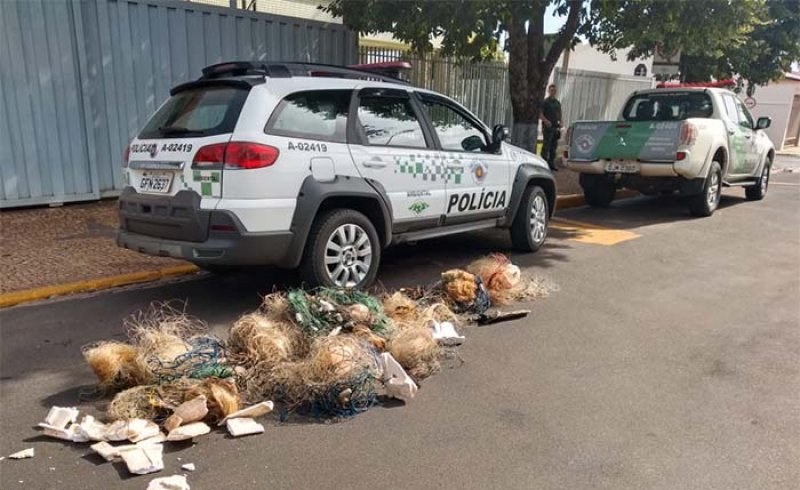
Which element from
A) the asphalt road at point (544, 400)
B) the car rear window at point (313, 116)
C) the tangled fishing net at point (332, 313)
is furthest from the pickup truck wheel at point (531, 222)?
the tangled fishing net at point (332, 313)

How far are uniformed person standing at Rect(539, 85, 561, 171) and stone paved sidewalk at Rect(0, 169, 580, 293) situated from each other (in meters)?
9.51

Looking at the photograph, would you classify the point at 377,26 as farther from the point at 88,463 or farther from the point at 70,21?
the point at 88,463

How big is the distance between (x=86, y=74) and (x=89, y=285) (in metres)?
4.32

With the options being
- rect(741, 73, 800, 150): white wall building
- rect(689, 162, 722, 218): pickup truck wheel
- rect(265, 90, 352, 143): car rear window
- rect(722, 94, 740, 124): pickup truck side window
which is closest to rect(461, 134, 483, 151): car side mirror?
rect(265, 90, 352, 143): car rear window

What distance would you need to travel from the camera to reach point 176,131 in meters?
4.72

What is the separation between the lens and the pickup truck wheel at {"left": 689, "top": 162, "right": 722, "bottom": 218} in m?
9.54

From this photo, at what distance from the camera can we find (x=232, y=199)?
4332 millimetres

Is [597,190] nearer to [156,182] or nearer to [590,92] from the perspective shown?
[590,92]

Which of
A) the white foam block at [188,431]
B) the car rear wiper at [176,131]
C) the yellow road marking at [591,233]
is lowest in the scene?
the yellow road marking at [591,233]

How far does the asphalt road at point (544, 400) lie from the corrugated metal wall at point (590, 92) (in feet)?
36.2

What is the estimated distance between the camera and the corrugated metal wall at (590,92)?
16.5 meters

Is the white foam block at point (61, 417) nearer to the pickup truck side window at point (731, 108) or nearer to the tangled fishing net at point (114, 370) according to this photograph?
the tangled fishing net at point (114, 370)

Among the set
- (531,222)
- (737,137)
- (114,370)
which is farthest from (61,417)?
(737,137)

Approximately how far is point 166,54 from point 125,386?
22.5 feet
